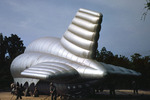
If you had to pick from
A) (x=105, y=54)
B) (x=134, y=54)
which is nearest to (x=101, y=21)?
(x=134, y=54)

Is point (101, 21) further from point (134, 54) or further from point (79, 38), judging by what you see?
point (134, 54)

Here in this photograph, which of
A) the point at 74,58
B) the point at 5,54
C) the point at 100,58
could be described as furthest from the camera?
the point at 100,58

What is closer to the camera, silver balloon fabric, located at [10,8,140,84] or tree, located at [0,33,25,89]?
silver balloon fabric, located at [10,8,140,84]

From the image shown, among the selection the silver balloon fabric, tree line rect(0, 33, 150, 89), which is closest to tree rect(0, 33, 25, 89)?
tree line rect(0, 33, 150, 89)

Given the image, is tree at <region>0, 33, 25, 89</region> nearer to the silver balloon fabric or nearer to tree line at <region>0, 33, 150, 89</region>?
tree line at <region>0, 33, 150, 89</region>

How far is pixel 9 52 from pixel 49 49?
34.5 metres

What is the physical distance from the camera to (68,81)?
15.5 meters

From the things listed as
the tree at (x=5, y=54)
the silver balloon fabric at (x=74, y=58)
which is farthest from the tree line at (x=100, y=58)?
the silver balloon fabric at (x=74, y=58)

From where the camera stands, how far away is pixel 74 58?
16.7m

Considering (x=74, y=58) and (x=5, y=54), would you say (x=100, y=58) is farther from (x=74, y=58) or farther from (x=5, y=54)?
(x=74, y=58)

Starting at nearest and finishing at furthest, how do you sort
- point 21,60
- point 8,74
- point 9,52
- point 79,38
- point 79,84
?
point 79,84
point 79,38
point 21,60
point 8,74
point 9,52

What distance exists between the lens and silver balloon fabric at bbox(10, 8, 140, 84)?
45.5 ft

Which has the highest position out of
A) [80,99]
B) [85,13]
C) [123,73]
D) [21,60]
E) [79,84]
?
[85,13]

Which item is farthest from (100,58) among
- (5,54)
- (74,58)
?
(74,58)
